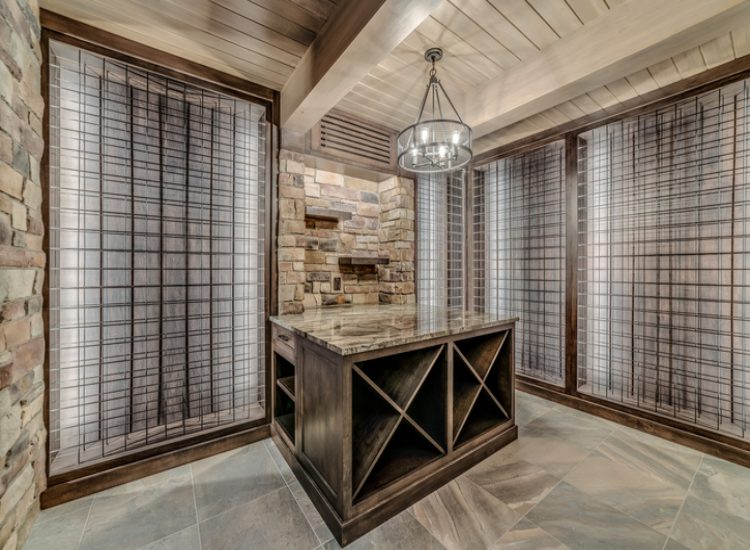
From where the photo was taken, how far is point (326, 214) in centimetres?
266

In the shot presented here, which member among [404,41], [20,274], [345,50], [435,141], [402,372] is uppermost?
[404,41]

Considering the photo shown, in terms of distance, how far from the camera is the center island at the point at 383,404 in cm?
147

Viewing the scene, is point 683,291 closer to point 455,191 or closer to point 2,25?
point 455,191

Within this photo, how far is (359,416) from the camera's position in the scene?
1896mm

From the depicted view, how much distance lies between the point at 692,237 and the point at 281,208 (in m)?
3.03

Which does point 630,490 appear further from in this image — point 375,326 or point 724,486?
point 375,326

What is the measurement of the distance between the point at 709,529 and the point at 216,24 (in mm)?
3495

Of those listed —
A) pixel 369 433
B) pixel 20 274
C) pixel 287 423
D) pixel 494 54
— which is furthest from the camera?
pixel 287 423

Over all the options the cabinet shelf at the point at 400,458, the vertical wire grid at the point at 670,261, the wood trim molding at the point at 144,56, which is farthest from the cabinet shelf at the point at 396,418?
the wood trim molding at the point at 144,56

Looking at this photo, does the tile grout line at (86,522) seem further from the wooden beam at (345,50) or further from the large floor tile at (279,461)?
the wooden beam at (345,50)

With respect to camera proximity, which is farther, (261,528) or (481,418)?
(481,418)

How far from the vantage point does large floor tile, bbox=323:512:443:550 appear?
139 centimetres

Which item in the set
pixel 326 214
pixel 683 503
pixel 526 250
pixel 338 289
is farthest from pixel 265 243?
pixel 683 503

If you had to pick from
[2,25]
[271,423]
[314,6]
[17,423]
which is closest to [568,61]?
[314,6]
